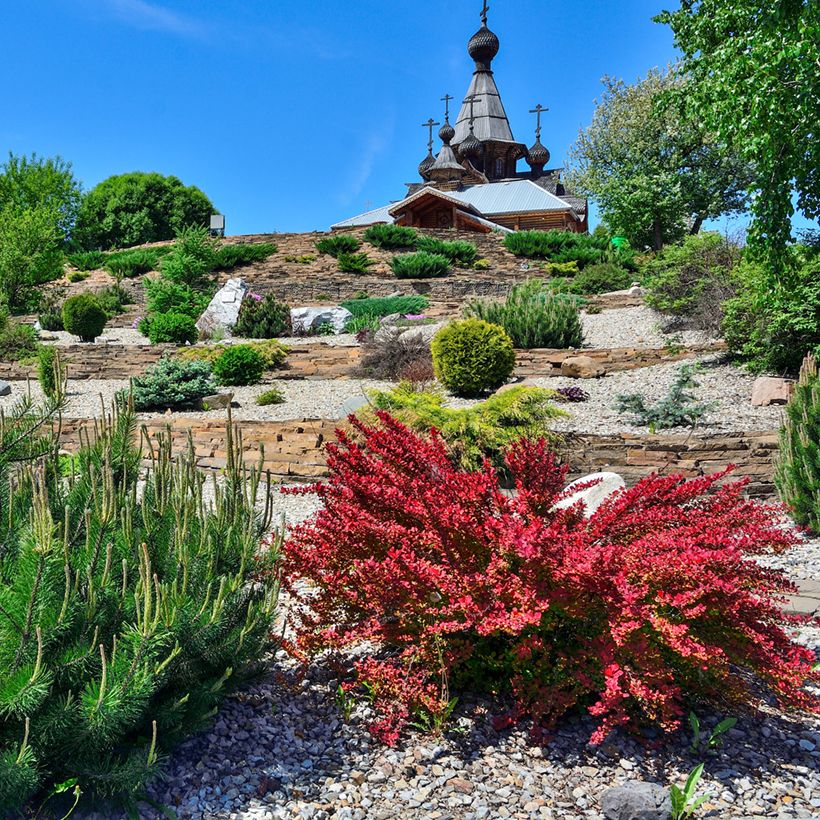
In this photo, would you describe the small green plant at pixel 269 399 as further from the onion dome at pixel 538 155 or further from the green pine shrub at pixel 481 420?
the onion dome at pixel 538 155

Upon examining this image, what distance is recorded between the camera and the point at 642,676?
2.61 metres

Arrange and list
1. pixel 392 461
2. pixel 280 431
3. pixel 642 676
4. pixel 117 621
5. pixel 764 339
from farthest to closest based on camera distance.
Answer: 1. pixel 764 339
2. pixel 280 431
3. pixel 392 461
4. pixel 642 676
5. pixel 117 621

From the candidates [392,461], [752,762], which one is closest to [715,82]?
[392,461]

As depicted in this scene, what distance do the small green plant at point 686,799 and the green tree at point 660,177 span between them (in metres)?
26.7

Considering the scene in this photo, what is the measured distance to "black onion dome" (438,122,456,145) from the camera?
5088cm

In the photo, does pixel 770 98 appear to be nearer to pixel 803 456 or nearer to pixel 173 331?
pixel 803 456

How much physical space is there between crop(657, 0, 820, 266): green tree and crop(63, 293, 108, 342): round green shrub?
1565 centimetres

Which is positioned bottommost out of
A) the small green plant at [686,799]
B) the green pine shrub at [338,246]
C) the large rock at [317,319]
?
the small green plant at [686,799]

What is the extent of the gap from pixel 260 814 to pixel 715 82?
9771 mm

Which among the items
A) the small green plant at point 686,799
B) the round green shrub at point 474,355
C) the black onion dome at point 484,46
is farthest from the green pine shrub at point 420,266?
the black onion dome at point 484,46

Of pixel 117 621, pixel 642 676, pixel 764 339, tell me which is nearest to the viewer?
pixel 117 621

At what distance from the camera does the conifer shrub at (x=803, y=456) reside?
567cm

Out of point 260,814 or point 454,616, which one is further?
point 454,616

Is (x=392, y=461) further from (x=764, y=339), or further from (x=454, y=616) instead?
(x=764, y=339)
